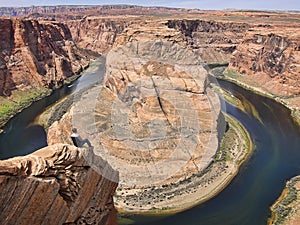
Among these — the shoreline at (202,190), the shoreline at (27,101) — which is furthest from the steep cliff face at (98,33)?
the shoreline at (202,190)

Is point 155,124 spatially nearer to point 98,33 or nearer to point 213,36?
point 213,36

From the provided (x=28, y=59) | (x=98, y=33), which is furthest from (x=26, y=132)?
(x=98, y=33)

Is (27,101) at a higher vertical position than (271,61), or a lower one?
lower

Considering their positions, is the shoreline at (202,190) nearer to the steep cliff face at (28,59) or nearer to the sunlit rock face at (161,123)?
the sunlit rock face at (161,123)

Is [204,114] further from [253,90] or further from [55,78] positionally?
[55,78]

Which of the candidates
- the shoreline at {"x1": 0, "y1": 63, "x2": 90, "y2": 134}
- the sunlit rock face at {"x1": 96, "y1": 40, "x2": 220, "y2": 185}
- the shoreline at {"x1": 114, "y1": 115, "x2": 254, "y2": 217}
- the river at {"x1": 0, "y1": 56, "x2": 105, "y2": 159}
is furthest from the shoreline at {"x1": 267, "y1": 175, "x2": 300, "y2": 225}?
the shoreline at {"x1": 0, "y1": 63, "x2": 90, "y2": 134}

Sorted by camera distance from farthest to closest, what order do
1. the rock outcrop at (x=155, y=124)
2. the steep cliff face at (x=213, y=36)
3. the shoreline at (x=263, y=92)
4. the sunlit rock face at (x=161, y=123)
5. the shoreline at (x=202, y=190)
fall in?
the steep cliff face at (x=213, y=36), the shoreline at (x=263, y=92), the sunlit rock face at (x=161, y=123), the rock outcrop at (x=155, y=124), the shoreline at (x=202, y=190)
